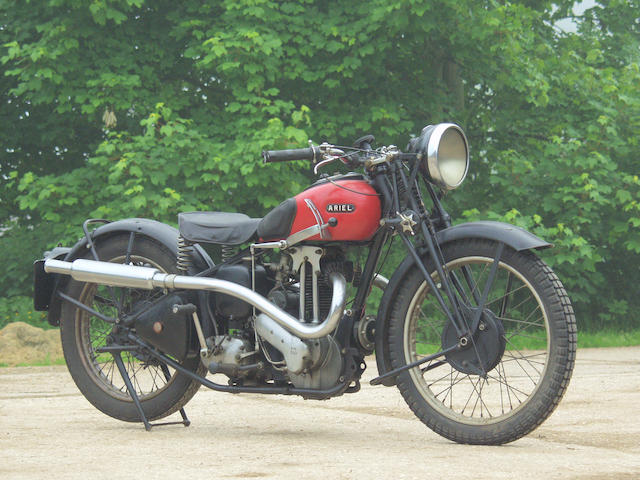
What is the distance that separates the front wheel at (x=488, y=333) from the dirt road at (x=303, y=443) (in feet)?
0.44

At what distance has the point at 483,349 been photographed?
467cm

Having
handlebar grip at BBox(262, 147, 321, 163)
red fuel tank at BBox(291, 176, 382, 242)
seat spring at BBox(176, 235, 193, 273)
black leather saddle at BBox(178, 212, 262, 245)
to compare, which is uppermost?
handlebar grip at BBox(262, 147, 321, 163)

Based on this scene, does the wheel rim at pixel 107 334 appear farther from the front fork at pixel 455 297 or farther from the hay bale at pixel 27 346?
the hay bale at pixel 27 346

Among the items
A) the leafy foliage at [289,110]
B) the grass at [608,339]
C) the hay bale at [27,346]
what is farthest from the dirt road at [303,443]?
the leafy foliage at [289,110]

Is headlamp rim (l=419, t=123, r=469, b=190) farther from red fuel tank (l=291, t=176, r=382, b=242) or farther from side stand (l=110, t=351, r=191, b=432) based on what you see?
side stand (l=110, t=351, r=191, b=432)

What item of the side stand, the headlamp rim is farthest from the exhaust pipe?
the headlamp rim

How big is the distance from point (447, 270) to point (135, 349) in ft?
5.96

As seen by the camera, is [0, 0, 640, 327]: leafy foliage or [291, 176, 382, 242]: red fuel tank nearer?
[291, 176, 382, 242]: red fuel tank

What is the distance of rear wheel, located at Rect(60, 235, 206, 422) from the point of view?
5516mm

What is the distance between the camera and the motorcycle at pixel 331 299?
4680 millimetres

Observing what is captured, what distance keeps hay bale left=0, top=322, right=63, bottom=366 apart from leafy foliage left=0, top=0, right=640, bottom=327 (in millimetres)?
2013

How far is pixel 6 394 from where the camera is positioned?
7.32 metres

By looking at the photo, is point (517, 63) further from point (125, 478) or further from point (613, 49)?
point (125, 478)

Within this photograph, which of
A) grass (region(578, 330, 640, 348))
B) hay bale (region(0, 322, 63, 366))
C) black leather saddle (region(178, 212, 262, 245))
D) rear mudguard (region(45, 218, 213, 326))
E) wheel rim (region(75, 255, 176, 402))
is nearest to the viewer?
black leather saddle (region(178, 212, 262, 245))
